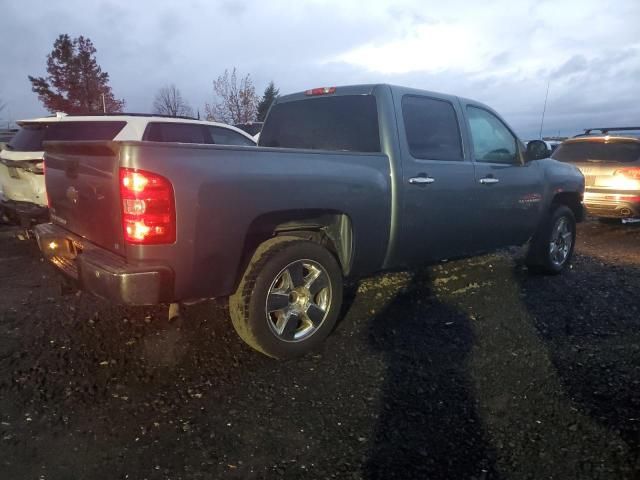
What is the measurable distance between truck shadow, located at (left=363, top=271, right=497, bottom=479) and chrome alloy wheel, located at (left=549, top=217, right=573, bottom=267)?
205 centimetres

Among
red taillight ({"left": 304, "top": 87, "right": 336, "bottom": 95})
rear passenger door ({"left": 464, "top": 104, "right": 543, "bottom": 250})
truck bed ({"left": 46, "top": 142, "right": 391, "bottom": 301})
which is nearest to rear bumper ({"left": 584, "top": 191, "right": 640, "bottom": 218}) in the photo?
rear passenger door ({"left": 464, "top": 104, "right": 543, "bottom": 250})

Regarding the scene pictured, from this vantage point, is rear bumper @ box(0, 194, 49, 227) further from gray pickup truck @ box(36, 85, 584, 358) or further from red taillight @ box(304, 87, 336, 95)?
red taillight @ box(304, 87, 336, 95)

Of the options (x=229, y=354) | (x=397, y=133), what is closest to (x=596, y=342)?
(x=397, y=133)

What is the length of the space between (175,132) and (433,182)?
13.8 feet

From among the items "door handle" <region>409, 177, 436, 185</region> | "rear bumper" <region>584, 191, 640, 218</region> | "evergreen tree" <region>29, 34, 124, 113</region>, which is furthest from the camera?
"evergreen tree" <region>29, 34, 124, 113</region>

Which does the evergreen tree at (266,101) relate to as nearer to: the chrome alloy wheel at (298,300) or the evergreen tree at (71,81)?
the evergreen tree at (71,81)

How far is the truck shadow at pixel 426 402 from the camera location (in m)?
2.44

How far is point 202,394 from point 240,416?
1.16 ft

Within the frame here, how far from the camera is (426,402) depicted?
3.00m

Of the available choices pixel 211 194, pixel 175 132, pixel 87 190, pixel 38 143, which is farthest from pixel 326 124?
pixel 38 143

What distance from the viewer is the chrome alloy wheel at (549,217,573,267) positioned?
5.86 metres

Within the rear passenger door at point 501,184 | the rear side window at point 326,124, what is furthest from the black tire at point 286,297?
the rear passenger door at point 501,184

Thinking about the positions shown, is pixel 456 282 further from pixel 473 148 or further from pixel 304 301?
pixel 304 301

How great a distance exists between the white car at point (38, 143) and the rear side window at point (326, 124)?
85.8 inches
